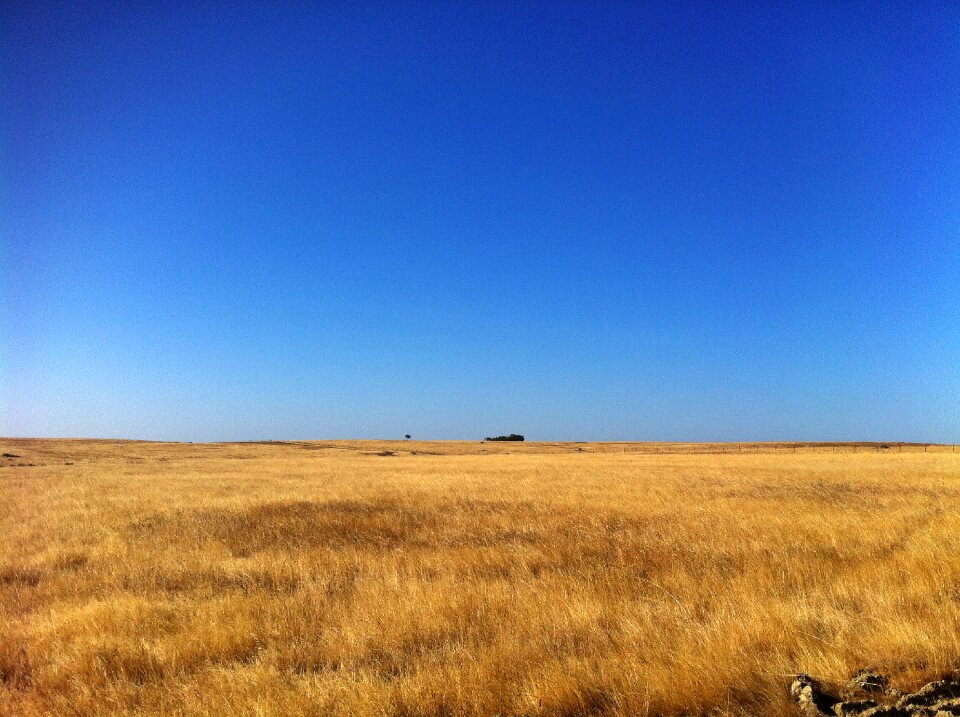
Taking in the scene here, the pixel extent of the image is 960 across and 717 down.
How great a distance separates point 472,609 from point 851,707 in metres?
4.00

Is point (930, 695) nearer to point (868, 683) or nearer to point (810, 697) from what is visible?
point (868, 683)

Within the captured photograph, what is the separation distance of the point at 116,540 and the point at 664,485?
16.8m

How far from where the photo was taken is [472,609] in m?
7.13

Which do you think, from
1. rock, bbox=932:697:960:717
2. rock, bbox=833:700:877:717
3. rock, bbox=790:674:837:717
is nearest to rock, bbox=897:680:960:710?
rock, bbox=932:697:960:717

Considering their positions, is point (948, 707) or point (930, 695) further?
point (930, 695)

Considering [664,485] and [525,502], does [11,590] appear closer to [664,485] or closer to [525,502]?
[525,502]

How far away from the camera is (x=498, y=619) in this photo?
267 inches

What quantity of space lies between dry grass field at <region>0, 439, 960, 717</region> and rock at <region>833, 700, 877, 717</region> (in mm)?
328

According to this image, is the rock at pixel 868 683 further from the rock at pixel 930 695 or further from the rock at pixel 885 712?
the rock at pixel 885 712

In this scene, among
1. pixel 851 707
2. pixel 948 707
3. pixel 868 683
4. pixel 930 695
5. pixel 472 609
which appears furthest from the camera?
pixel 472 609

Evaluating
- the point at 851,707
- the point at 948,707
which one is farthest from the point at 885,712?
the point at 948,707

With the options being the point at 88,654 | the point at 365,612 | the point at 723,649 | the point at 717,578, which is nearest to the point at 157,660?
the point at 88,654

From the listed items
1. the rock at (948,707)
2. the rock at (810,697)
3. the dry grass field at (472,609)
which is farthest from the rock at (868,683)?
the rock at (948,707)

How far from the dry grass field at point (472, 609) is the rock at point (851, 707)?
0.33 meters
